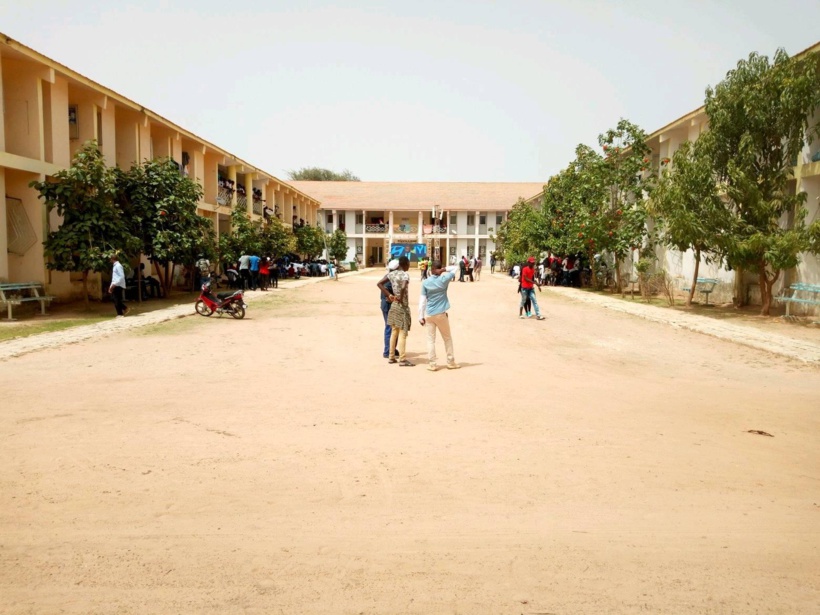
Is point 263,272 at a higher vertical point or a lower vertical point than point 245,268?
lower

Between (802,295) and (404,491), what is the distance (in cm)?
1611

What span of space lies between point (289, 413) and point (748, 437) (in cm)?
430

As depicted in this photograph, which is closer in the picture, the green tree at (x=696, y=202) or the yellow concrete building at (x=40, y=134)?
the yellow concrete building at (x=40, y=134)

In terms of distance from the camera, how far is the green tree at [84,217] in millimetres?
15547

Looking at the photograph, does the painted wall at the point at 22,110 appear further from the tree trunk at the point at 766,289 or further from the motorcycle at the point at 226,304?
the tree trunk at the point at 766,289

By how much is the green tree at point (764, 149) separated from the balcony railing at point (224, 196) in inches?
844

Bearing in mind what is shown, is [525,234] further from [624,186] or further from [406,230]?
[406,230]

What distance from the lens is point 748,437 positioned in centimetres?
596

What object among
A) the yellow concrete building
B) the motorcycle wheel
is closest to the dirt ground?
the motorcycle wheel

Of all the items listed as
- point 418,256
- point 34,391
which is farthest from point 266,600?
point 418,256

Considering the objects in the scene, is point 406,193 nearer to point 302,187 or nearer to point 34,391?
point 302,187

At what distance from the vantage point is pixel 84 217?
15914mm

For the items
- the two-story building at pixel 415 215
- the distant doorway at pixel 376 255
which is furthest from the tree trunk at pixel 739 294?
the distant doorway at pixel 376 255

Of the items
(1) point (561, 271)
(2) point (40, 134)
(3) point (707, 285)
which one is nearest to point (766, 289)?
(3) point (707, 285)
